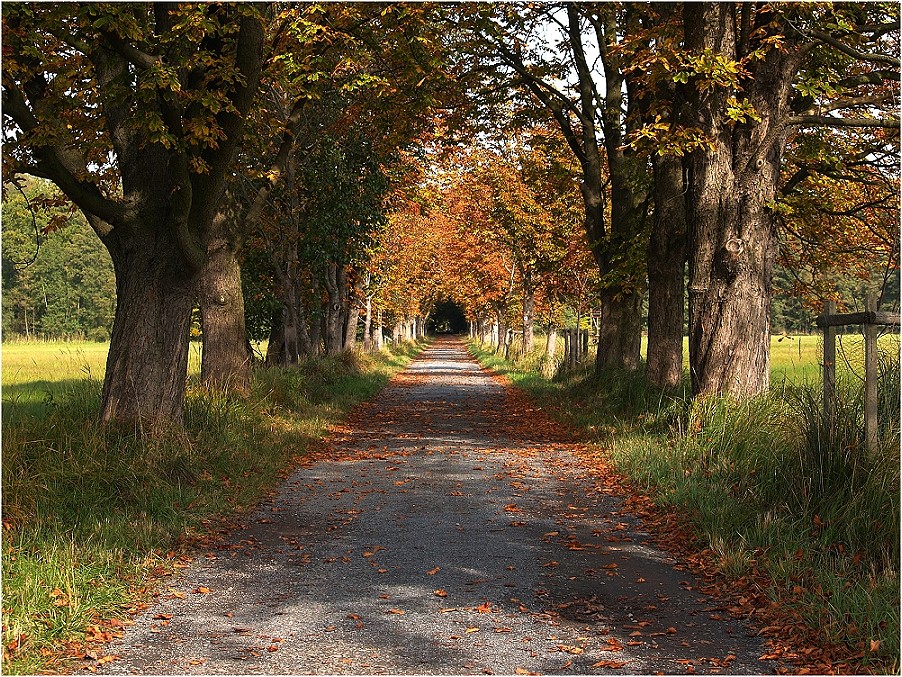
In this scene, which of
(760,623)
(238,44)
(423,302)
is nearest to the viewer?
(760,623)

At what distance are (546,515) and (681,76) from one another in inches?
220

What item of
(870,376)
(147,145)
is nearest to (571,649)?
(870,376)

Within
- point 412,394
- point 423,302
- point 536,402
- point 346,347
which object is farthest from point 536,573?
point 423,302

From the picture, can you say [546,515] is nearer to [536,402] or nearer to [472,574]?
[472,574]

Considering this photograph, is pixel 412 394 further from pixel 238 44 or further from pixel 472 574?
pixel 472 574

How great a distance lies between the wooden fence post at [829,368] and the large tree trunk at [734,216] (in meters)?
3.73

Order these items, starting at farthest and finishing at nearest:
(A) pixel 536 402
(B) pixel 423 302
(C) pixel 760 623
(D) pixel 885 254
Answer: (B) pixel 423 302
(A) pixel 536 402
(D) pixel 885 254
(C) pixel 760 623

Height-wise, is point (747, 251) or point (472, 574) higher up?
point (747, 251)

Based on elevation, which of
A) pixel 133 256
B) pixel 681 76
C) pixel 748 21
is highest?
pixel 748 21

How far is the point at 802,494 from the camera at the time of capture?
782cm

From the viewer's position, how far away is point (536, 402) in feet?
74.0

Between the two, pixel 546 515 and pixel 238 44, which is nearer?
pixel 546 515

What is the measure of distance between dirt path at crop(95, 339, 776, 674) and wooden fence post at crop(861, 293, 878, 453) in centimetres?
188

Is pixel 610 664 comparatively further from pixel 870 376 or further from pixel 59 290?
pixel 59 290
